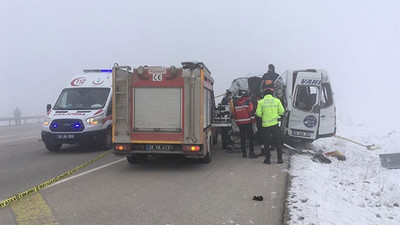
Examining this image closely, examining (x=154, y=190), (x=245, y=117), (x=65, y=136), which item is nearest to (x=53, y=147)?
(x=65, y=136)

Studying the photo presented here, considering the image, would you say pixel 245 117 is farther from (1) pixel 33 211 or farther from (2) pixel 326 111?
(1) pixel 33 211

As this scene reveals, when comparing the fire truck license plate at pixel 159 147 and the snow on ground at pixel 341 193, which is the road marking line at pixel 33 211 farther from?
the snow on ground at pixel 341 193

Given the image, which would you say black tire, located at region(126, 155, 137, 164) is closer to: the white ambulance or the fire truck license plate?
the fire truck license plate

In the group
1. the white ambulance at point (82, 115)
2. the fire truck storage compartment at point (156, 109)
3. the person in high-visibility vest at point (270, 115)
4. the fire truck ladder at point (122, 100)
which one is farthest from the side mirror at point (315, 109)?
the white ambulance at point (82, 115)

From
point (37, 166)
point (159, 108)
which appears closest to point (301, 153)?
point (159, 108)

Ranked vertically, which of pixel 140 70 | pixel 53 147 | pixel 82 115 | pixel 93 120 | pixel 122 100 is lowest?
pixel 53 147

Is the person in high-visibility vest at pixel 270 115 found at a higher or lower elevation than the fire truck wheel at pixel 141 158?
higher

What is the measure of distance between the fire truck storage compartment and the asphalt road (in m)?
1.04

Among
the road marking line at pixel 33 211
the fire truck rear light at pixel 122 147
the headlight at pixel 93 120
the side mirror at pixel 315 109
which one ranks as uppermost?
the side mirror at pixel 315 109

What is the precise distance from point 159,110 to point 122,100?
0.87m

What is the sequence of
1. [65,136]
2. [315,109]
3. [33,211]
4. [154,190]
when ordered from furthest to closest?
1. [315,109]
2. [65,136]
3. [154,190]
4. [33,211]

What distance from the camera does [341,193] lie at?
5875 mm

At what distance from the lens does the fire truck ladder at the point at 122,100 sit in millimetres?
7813

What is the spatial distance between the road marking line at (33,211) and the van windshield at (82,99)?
5522 mm
